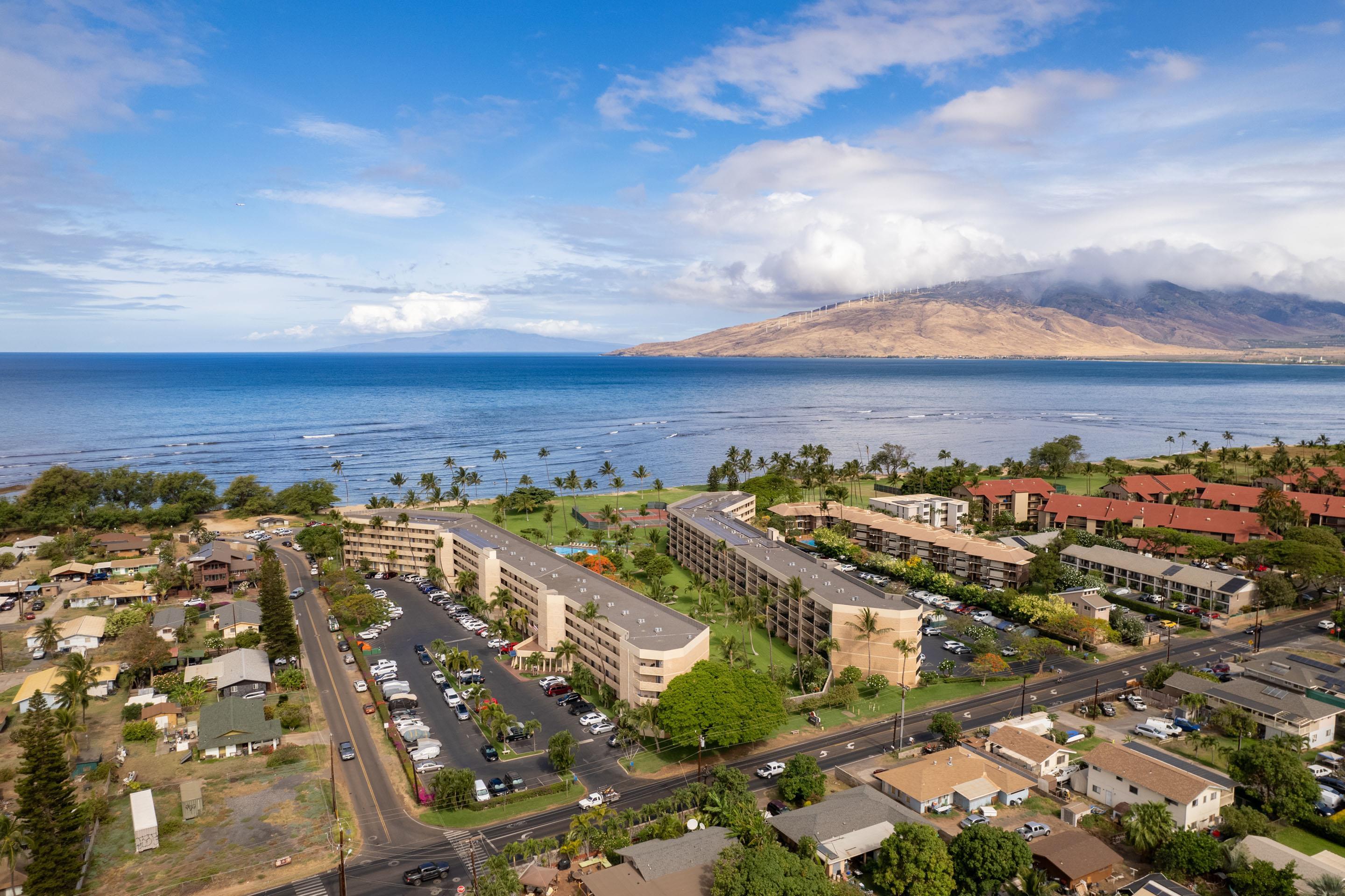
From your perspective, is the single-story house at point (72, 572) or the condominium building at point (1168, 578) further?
the single-story house at point (72, 572)

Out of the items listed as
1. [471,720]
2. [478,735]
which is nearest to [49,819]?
[478,735]

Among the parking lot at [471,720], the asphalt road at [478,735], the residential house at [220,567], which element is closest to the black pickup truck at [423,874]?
the asphalt road at [478,735]

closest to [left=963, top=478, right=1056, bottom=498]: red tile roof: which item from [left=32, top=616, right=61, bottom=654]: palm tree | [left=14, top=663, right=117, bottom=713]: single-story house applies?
[left=14, top=663, right=117, bottom=713]: single-story house

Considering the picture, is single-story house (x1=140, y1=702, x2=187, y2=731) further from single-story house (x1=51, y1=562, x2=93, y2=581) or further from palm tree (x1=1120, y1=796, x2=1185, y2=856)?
palm tree (x1=1120, y1=796, x2=1185, y2=856)

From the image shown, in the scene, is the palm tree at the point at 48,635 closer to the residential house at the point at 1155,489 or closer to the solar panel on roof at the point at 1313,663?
the solar panel on roof at the point at 1313,663

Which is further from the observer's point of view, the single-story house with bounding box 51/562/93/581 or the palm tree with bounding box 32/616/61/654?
the single-story house with bounding box 51/562/93/581

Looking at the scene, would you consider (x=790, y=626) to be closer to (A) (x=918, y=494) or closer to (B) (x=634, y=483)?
(A) (x=918, y=494)
